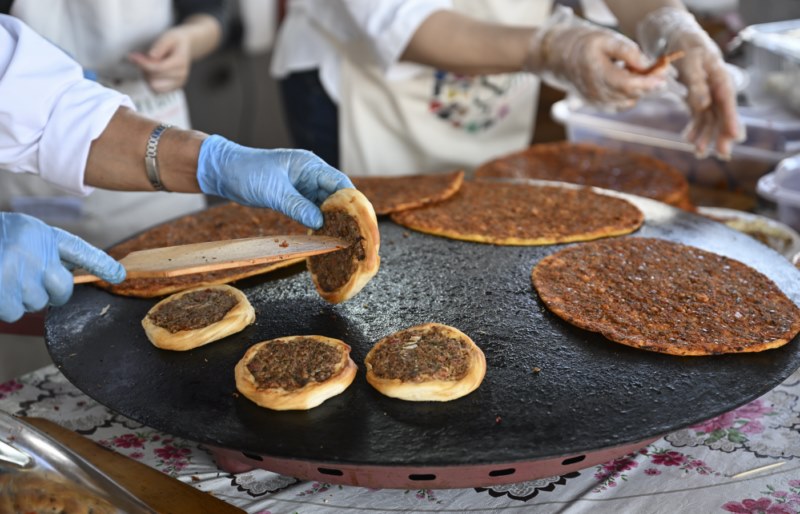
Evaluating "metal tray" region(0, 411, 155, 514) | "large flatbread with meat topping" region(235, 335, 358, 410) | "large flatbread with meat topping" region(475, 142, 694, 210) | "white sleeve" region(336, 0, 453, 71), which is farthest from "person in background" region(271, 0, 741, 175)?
"metal tray" region(0, 411, 155, 514)

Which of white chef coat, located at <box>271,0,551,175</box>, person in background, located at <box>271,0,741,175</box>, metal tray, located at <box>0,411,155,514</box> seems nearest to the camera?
metal tray, located at <box>0,411,155,514</box>

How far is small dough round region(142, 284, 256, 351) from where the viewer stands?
1.80 m

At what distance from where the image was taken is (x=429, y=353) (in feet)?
5.49

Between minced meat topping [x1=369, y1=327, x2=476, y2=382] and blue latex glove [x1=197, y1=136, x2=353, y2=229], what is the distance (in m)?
0.41

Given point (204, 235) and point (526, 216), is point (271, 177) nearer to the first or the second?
point (204, 235)

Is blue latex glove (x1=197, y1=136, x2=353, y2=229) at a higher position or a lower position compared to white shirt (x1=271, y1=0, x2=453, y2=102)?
lower

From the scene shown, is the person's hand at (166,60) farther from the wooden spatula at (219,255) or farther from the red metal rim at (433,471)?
the red metal rim at (433,471)

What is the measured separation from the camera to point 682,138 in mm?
3334

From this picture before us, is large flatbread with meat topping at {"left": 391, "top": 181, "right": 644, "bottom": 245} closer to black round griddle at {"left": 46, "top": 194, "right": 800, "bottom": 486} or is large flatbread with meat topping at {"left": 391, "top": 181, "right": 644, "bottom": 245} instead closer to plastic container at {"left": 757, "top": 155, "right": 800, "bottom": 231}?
black round griddle at {"left": 46, "top": 194, "right": 800, "bottom": 486}

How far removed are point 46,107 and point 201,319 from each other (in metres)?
0.72

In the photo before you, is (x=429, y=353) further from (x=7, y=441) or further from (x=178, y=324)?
(x=7, y=441)

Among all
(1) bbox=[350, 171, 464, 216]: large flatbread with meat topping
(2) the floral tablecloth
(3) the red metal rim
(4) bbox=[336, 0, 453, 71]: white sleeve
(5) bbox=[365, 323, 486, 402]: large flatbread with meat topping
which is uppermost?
(4) bbox=[336, 0, 453, 71]: white sleeve

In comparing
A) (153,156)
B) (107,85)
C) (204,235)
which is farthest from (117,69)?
(153,156)

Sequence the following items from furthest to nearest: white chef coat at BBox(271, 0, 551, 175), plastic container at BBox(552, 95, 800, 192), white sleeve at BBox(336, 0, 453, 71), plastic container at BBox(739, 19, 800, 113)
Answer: plastic container at BBox(739, 19, 800, 113)
white chef coat at BBox(271, 0, 551, 175)
plastic container at BBox(552, 95, 800, 192)
white sleeve at BBox(336, 0, 453, 71)
